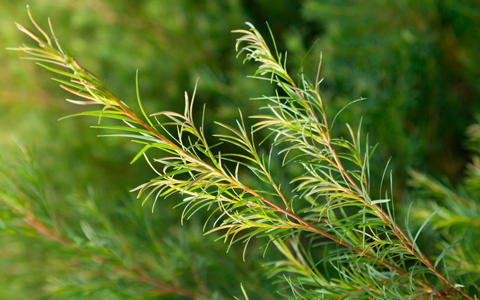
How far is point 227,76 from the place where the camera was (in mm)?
578

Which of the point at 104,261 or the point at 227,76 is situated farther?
the point at 227,76

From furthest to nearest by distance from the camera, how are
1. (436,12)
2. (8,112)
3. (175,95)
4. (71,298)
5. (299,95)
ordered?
(8,112) → (175,95) → (436,12) → (71,298) → (299,95)

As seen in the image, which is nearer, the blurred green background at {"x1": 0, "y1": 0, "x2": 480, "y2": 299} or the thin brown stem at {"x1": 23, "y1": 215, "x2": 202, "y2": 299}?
the thin brown stem at {"x1": 23, "y1": 215, "x2": 202, "y2": 299}

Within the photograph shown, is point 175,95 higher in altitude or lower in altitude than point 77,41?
lower

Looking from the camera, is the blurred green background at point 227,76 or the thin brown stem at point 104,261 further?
the blurred green background at point 227,76

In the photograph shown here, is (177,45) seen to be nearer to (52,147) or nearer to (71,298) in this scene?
(52,147)

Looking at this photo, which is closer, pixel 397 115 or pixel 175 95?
pixel 397 115

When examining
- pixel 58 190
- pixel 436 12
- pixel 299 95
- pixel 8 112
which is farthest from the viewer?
pixel 8 112

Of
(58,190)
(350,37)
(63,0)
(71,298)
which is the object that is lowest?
(58,190)

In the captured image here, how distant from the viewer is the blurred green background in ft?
1.44

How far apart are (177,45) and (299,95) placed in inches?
20.7

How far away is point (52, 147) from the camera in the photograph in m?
0.69

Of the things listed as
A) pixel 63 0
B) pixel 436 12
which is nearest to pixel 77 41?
pixel 63 0

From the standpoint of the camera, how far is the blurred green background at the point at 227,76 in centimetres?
44
